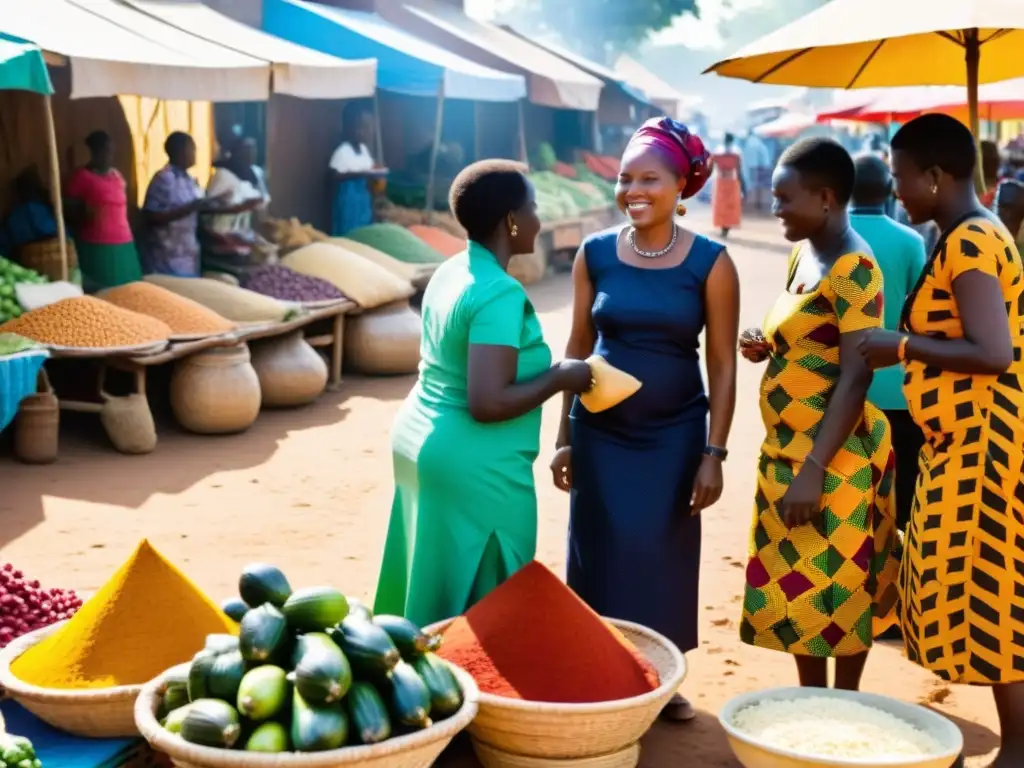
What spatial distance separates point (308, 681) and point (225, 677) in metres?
0.18

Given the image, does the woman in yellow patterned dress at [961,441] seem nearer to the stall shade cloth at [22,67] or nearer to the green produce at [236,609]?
the green produce at [236,609]

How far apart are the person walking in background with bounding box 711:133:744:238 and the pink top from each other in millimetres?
13620

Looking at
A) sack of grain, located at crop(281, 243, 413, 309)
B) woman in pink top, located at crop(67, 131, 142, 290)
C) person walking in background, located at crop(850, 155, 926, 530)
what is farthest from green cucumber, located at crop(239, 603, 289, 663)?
sack of grain, located at crop(281, 243, 413, 309)

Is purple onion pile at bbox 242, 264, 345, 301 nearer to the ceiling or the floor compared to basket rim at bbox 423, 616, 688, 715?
nearer to the ceiling

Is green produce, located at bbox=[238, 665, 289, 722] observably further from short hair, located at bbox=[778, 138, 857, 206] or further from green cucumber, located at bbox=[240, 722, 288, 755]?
short hair, located at bbox=[778, 138, 857, 206]

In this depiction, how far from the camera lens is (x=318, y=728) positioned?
2.60 metres

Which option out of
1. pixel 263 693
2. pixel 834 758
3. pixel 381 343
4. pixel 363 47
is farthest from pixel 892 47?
pixel 363 47

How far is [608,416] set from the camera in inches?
143

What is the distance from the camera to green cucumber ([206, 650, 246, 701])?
2.71 meters

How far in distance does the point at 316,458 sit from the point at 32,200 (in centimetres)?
248

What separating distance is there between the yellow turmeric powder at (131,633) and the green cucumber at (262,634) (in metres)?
0.35

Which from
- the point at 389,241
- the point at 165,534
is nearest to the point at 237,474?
the point at 165,534

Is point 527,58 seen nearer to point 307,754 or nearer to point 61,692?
point 61,692


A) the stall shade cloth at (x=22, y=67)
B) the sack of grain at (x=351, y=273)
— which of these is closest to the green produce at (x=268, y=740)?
the stall shade cloth at (x=22, y=67)
